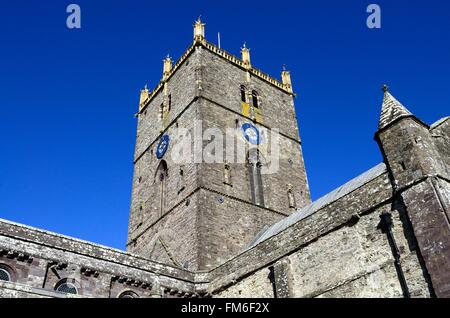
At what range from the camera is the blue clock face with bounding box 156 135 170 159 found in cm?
3170

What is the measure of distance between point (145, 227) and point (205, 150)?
271 inches

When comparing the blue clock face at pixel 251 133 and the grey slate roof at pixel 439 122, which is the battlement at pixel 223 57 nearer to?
the blue clock face at pixel 251 133

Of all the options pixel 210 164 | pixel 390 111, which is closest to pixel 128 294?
pixel 210 164

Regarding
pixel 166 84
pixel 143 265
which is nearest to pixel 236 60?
pixel 166 84

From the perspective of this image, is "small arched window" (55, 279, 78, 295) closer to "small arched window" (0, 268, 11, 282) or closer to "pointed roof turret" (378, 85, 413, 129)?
"small arched window" (0, 268, 11, 282)

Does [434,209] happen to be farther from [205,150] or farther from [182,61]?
A: [182,61]

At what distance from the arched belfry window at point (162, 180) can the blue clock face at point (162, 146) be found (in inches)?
26.1

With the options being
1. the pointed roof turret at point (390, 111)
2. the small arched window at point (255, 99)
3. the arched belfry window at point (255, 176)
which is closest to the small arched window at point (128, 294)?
the arched belfry window at point (255, 176)

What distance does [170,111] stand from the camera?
110 ft

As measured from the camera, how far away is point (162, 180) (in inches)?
1224

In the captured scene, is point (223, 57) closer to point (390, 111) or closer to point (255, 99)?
point (255, 99)

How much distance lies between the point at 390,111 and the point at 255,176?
1375 cm

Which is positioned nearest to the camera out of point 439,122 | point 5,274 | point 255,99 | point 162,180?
point 5,274

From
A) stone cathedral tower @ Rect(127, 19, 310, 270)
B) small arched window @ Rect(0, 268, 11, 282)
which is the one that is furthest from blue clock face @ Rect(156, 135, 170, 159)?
small arched window @ Rect(0, 268, 11, 282)
